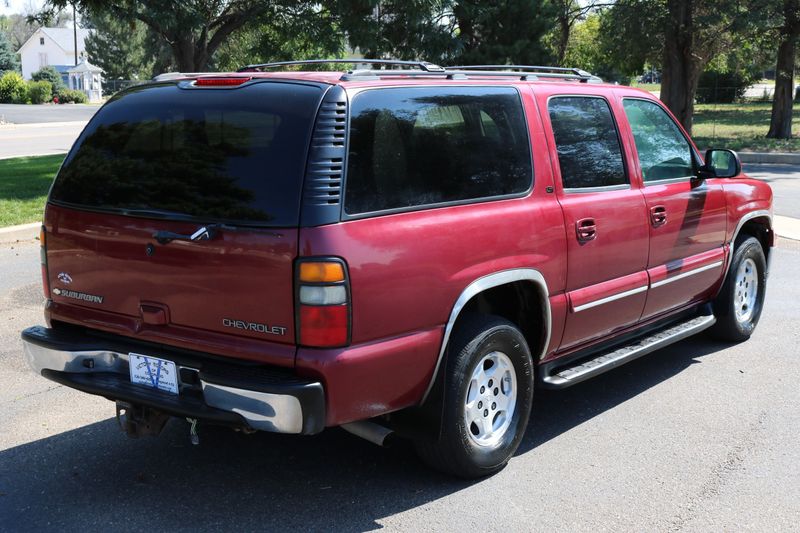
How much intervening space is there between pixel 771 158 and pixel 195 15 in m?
13.3

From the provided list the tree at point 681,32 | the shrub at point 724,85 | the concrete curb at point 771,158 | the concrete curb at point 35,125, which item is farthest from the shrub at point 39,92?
the concrete curb at point 771,158

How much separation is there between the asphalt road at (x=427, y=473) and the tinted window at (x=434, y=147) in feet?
4.55

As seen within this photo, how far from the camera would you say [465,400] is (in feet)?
13.3

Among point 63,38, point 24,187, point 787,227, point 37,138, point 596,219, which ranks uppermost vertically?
point 63,38

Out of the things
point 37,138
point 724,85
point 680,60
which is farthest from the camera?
point 724,85

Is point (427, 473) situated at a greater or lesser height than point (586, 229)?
lesser

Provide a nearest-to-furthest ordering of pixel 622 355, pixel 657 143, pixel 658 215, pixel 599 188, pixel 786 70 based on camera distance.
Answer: pixel 599 188 < pixel 622 355 < pixel 658 215 < pixel 657 143 < pixel 786 70

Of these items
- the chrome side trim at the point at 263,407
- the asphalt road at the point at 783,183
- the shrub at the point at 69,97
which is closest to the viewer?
the chrome side trim at the point at 263,407

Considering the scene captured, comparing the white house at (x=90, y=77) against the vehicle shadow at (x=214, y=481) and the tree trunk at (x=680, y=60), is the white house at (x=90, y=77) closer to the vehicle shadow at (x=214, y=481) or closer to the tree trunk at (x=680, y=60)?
the tree trunk at (x=680, y=60)

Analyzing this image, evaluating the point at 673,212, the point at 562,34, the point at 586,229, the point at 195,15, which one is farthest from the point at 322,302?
the point at 562,34

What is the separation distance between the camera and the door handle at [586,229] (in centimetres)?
462

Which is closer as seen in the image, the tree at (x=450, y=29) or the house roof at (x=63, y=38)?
the tree at (x=450, y=29)

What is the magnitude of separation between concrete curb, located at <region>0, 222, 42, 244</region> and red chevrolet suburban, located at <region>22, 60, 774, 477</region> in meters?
6.94

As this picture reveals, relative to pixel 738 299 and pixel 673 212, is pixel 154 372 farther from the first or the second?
pixel 738 299
